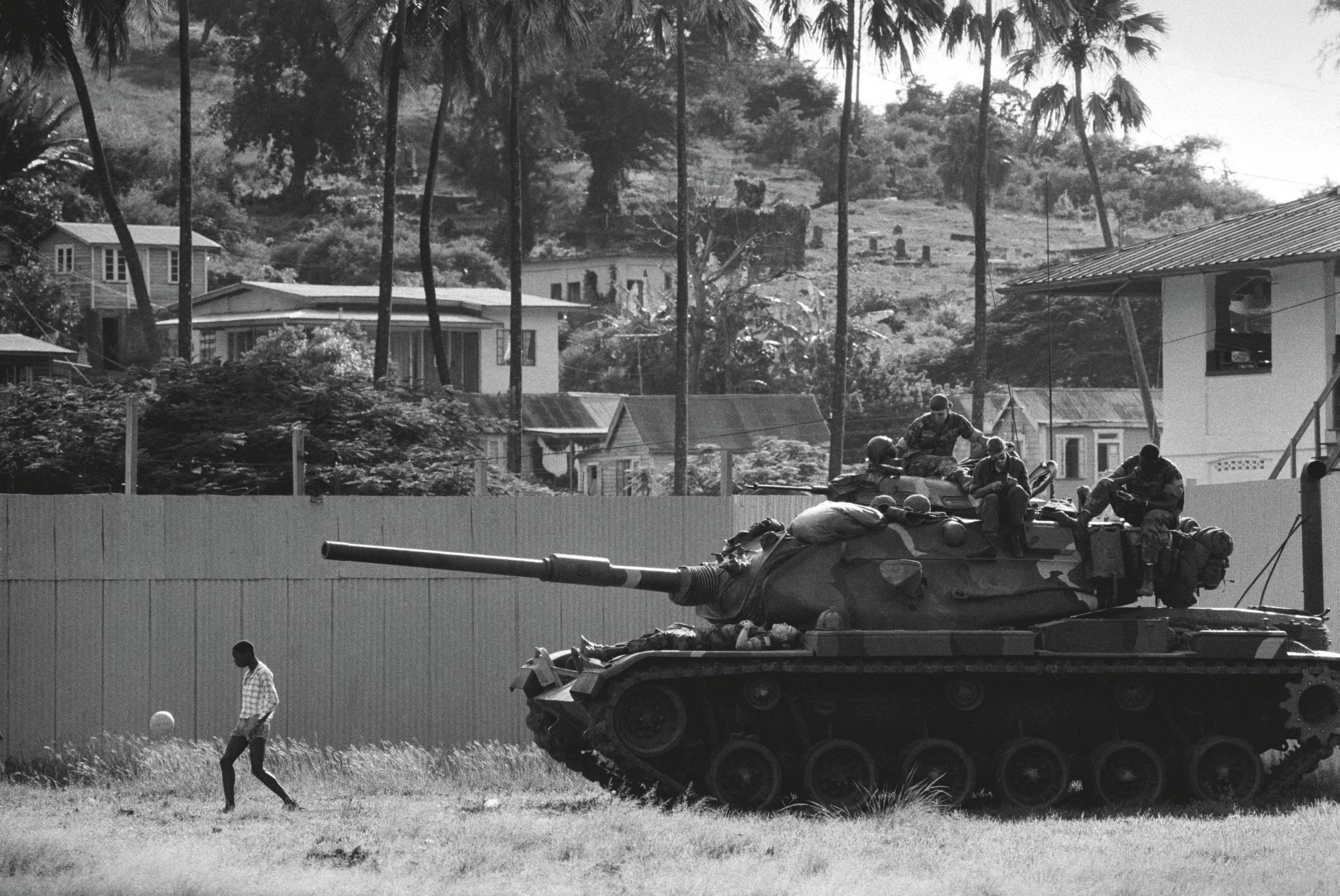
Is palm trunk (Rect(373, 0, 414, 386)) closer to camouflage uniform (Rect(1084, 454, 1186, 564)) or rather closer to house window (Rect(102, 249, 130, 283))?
camouflage uniform (Rect(1084, 454, 1186, 564))

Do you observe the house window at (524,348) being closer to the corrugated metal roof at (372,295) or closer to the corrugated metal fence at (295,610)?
the corrugated metal roof at (372,295)

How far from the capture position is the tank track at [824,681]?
1435cm

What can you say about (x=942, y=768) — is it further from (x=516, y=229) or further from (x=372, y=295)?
(x=372, y=295)

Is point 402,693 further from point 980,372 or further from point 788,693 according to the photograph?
point 980,372

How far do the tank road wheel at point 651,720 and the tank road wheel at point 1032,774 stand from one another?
2.79 metres

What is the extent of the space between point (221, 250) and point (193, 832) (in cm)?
5911

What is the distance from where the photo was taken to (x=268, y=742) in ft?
55.9

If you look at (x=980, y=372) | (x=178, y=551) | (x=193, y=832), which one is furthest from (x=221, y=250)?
(x=193, y=832)

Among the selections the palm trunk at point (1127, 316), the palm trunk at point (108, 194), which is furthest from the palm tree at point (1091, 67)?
the palm trunk at point (108, 194)

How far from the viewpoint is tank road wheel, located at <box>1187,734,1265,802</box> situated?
15.2m

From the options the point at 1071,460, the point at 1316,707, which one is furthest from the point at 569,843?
the point at 1071,460

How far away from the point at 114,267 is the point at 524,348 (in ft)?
50.5

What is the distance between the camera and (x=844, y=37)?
1352 inches

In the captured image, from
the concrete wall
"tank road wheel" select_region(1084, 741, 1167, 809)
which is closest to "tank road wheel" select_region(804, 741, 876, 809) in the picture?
"tank road wheel" select_region(1084, 741, 1167, 809)
